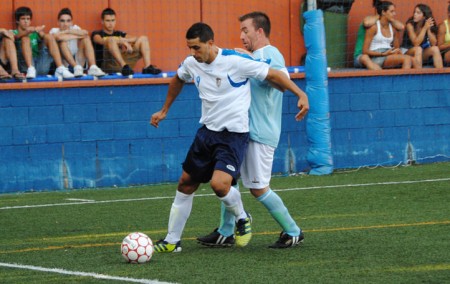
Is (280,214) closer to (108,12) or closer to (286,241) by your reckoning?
(286,241)

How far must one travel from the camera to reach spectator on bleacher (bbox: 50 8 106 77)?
15.2 meters

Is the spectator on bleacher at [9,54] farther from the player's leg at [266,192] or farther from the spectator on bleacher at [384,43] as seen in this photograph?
the player's leg at [266,192]

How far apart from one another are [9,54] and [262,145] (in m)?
7.16

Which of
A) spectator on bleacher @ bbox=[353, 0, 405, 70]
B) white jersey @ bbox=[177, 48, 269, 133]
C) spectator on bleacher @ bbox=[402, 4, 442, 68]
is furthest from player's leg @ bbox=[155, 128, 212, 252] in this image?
spectator on bleacher @ bbox=[402, 4, 442, 68]

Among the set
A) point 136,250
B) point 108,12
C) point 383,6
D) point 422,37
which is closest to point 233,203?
point 136,250

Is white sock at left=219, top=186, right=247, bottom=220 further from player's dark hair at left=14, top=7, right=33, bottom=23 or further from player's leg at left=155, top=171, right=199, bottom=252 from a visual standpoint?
player's dark hair at left=14, top=7, right=33, bottom=23

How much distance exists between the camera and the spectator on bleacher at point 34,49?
14.9 m

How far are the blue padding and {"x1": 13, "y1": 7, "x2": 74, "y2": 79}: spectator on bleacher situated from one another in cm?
359

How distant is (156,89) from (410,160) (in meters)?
4.52

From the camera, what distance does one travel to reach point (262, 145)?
8586 millimetres

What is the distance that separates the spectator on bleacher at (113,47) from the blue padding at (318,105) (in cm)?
232

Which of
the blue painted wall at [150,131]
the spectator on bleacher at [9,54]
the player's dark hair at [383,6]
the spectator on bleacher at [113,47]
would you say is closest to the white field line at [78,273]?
the blue painted wall at [150,131]

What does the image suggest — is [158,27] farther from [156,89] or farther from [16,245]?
[16,245]

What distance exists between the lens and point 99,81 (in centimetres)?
1511
